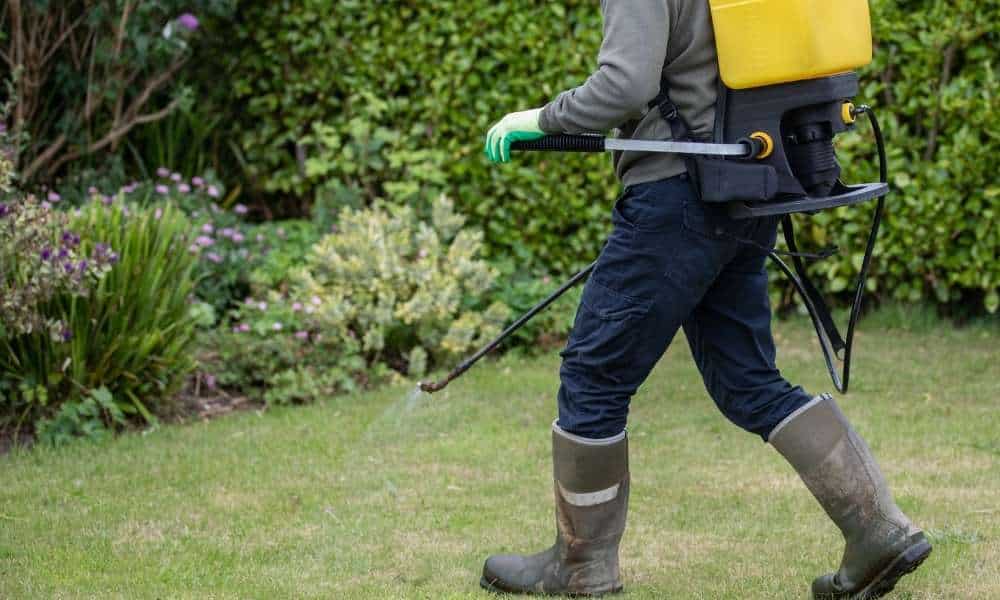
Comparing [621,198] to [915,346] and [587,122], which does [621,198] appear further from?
[915,346]

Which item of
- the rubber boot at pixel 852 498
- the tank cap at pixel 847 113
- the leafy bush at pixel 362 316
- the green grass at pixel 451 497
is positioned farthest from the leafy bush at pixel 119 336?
the tank cap at pixel 847 113

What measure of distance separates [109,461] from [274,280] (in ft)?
6.81

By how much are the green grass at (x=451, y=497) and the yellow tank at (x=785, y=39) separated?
4.43ft

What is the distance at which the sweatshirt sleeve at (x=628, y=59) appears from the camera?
9.16 ft

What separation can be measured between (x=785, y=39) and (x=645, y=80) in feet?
0.98

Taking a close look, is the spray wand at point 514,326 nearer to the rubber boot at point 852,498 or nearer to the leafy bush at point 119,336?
the rubber boot at point 852,498

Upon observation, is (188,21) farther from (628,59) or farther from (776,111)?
(776,111)

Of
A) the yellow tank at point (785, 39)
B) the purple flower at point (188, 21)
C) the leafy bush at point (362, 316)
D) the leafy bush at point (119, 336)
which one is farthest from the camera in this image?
the purple flower at point (188, 21)

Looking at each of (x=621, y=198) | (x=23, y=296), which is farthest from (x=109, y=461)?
(x=621, y=198)

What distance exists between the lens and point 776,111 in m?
2.87

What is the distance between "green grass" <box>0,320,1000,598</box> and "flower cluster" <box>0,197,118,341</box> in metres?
0.50

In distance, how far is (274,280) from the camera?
6.72m

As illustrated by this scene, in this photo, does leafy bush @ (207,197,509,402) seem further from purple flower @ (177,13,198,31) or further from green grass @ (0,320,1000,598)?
purple flower @ (177,13,198,31)

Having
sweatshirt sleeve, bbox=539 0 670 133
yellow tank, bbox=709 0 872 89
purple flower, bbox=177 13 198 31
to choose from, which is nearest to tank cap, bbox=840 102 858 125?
yellow tank, bbox=709 0 872 89
